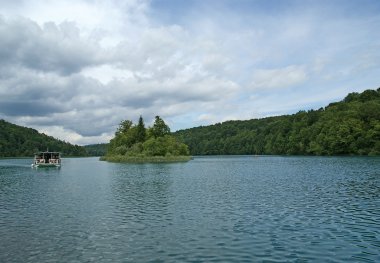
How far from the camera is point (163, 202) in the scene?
131ft

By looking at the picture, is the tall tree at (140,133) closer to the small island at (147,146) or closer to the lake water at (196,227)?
the small island at (147,146)

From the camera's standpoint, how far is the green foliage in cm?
15788

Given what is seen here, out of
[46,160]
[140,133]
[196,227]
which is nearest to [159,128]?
[140,133]

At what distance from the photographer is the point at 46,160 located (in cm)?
13688

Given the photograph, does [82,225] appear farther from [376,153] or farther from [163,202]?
[376,153]

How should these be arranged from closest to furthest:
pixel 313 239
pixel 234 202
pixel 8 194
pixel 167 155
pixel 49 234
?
pixel 313 239 → pixel 49 234 → pixel 234 202 → pixel 8 194 → pixel 167 155

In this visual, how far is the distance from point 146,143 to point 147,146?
1800mm

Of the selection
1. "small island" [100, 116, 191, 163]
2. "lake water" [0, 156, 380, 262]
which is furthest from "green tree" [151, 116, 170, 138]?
"lake water" [0, 156, 380, 262]

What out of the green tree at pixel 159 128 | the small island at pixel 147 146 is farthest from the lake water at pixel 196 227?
the green tree at pixel 159 128

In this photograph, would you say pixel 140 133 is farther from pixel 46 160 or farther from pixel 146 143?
pixel 46 160

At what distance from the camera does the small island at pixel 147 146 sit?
156 metres

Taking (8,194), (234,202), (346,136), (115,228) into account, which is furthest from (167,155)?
(115,228)

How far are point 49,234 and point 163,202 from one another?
15918 millimetres

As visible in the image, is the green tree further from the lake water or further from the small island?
the lake water
